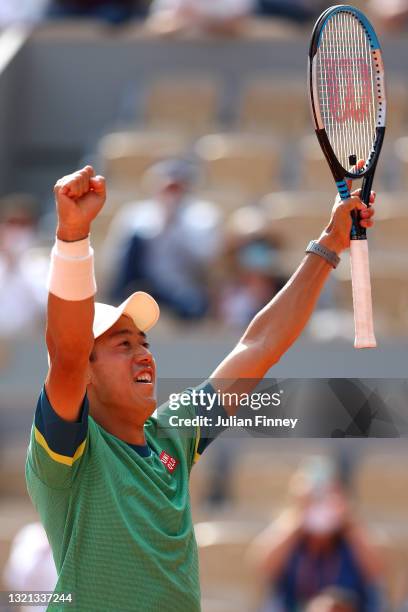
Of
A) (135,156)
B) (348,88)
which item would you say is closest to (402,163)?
(135,156)

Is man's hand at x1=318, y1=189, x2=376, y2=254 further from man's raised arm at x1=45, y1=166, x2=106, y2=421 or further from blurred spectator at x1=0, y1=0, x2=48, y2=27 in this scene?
blurred spectator at x1=0, y1=0, x2=48, y2=27

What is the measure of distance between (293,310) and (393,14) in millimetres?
6440

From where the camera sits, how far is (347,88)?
378 cm

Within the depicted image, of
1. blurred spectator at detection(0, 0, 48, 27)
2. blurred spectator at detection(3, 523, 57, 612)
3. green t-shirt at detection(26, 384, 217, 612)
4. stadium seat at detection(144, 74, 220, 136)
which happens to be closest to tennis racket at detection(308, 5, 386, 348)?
green t-shirt at detection(26, 384, 217, 612)

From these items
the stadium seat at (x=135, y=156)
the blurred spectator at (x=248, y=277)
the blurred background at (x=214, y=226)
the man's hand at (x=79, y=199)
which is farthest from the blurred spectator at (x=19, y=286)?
the man's hand at (x=79, y=199)

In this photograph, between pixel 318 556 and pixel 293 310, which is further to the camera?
pixel 318 556

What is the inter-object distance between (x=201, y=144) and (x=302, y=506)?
3.19 m

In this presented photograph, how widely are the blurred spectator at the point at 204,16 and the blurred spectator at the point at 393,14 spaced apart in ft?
2.65

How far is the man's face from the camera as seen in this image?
133 inches

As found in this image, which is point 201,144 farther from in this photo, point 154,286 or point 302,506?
point 302,506

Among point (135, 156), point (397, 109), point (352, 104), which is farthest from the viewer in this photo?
point (397, 109)

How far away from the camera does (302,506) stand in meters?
6.52

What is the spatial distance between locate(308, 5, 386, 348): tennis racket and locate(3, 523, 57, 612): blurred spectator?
2757 millimetres

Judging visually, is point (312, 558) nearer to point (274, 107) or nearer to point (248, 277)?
point (248, 277)
